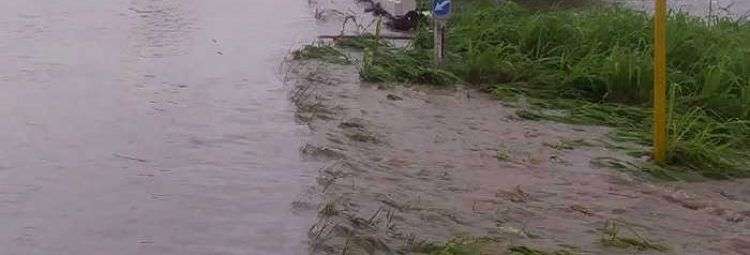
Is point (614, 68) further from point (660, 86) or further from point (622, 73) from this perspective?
point (660, 86)

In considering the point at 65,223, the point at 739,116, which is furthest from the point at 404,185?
the point at 739,116

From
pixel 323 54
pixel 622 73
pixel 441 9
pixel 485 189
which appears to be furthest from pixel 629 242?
pixel 323 54

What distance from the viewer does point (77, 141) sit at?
795 centimetres

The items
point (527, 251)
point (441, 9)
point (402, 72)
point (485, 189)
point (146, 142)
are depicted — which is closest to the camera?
point (527, 251)

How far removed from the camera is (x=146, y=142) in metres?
7.93

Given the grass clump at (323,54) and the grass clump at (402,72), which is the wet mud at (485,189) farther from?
the grass clump at (323,54)

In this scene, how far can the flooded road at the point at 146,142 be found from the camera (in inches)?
225

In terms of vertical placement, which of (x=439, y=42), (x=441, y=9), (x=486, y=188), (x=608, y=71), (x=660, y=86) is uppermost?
(x=441, y=9)

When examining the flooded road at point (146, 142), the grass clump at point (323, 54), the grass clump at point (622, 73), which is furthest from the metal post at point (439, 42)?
the flooded road at point (146, 142)

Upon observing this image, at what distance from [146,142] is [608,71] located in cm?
462

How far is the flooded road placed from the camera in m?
5.70

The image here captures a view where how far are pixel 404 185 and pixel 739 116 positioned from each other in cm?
427

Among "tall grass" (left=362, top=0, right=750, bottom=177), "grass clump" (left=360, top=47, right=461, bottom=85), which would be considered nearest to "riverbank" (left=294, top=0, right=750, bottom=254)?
"tall grass" (left=362, top=0, right=750, bottom=177)

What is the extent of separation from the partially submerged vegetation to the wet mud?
0.47m
